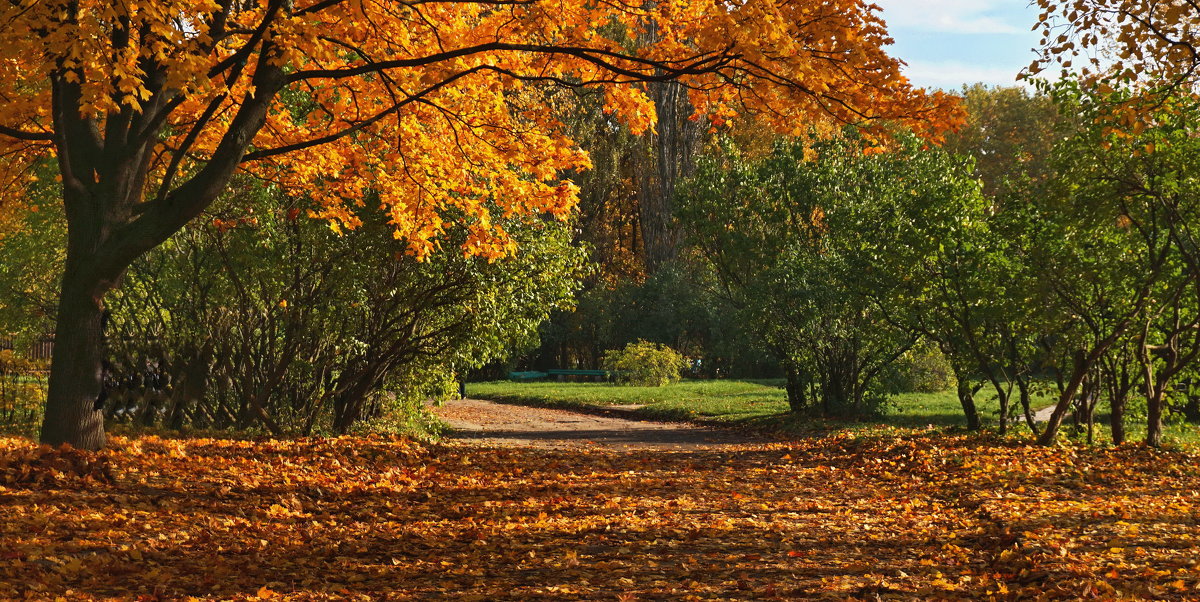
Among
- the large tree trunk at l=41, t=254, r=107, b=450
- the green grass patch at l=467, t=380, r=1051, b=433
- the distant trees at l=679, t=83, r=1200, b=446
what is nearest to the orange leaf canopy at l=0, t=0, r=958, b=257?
the large tree trunk at l=41, t=254, r=107, b=450

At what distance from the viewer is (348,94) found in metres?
10.2

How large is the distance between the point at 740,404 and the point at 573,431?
5.47m

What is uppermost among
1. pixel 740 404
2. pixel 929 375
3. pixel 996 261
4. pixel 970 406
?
pixel 996 261

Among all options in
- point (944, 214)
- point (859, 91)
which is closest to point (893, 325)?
point (944, 214)

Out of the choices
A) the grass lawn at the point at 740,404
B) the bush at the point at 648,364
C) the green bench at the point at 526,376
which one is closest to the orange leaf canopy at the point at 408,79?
the grass lawn at the point at 740,404

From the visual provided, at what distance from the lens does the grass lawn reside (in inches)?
661

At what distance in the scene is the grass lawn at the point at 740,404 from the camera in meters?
16.8

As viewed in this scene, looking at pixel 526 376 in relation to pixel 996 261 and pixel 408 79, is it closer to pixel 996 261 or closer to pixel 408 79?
pixel 996 261

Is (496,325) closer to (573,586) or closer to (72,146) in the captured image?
(72,146)

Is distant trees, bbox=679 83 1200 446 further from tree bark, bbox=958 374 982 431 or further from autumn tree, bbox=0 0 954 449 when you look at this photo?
autumn tree, bbox=0 0 954 449

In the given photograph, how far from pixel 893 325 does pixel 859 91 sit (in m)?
8.70

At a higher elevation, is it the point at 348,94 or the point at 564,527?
the point at 348,94

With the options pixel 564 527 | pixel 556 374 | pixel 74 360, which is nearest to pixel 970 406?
pixel 564 527

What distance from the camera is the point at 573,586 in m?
5.56
